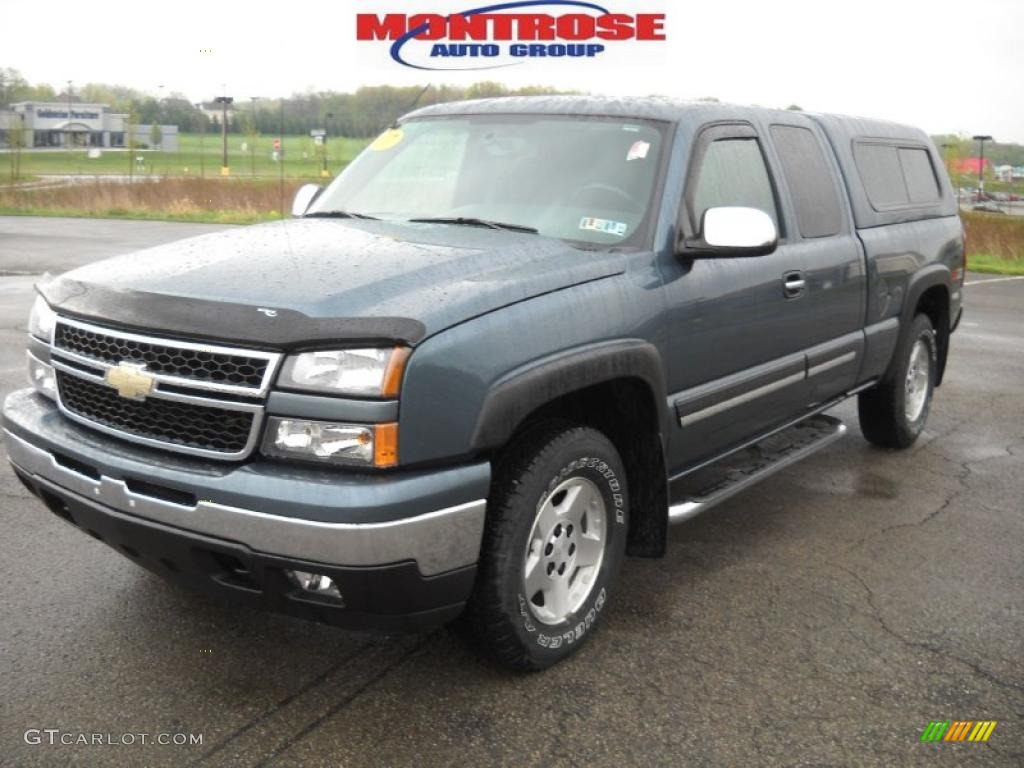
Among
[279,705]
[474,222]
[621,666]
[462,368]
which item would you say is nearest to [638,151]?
[474,222]

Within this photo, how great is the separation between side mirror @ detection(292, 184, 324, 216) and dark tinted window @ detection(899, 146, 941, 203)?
11.0 ft

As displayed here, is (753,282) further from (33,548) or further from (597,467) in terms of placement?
(33,548)


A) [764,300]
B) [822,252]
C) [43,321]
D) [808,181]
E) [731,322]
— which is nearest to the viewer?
[43,321]

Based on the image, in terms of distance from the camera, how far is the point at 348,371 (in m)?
2.80

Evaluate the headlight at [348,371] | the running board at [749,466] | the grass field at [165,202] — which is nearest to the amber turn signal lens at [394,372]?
the headlight at [348,371]

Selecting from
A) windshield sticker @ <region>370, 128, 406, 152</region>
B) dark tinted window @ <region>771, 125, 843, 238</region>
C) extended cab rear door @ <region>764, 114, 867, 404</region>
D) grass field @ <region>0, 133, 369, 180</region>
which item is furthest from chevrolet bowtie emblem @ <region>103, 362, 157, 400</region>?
grass field @ <region>0, 133, 369, 180</region>

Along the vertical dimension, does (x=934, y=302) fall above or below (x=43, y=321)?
below

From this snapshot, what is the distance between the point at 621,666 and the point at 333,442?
1310 mm

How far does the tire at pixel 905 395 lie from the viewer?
238 inches

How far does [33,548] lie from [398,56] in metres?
22.4

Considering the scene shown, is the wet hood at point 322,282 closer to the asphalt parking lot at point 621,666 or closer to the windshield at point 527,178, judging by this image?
the windshield at point 527,178

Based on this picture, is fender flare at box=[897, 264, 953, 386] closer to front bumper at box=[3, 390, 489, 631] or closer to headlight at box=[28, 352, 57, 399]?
front bumper at box=[3, 390, 489, 631]

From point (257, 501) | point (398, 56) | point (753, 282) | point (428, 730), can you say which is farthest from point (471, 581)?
point (398, 56)

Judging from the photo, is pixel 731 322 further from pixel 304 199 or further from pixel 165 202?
pixel 165 202
